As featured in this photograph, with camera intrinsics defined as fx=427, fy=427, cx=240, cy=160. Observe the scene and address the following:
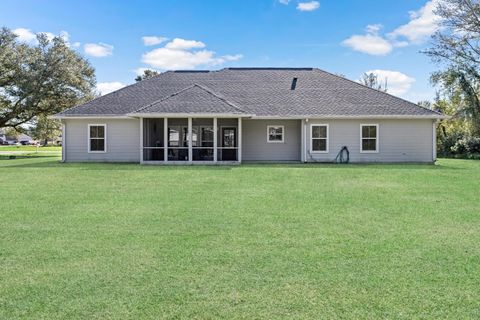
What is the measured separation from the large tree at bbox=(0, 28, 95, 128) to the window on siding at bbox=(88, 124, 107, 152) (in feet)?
35.7

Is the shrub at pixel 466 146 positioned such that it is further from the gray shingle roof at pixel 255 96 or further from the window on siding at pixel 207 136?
the window on siding at pixel 207 136

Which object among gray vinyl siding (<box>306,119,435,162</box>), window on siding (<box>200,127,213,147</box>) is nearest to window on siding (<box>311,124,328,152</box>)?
gray vinyl siding (<box>306,119,435,162</box>)

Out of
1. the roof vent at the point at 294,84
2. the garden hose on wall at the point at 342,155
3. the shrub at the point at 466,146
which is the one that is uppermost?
the roof vent at the point at 294,84

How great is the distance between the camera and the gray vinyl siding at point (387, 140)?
20891 millimetres

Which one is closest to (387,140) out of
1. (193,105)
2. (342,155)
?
(342,155)

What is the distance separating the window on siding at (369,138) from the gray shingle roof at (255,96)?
0.82 meters

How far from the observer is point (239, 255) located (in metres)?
5.18

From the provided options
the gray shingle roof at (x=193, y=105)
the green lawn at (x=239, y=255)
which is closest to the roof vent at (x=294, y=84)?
the gray shingle roof at (x=193, y=105)

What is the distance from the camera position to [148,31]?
1141 inches

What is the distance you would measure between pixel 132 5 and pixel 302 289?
21.3 metres

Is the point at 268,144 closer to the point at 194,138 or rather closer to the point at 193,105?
the point at 194,138

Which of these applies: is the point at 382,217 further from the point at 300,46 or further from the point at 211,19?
the point at 300,46

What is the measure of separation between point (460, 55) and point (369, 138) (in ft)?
51.1

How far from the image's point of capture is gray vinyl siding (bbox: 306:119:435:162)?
2089 centimetres
